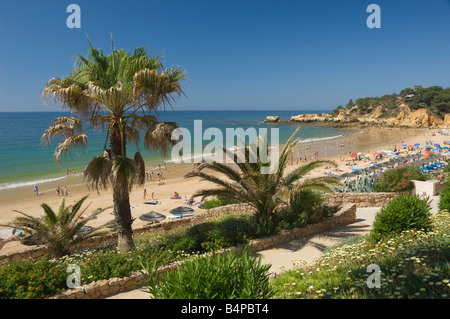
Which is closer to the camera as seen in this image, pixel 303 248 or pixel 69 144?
pixel 69 144

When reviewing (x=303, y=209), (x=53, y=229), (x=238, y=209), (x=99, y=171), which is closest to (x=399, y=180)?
(x=303, y=209)

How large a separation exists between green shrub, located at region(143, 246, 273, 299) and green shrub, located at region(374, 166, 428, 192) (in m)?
10.3

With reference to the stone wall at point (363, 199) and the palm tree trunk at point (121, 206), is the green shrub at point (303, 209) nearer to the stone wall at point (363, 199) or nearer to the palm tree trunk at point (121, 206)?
the stone wall at point (363, 199)

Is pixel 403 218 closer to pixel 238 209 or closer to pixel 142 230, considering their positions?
pixel 238 209

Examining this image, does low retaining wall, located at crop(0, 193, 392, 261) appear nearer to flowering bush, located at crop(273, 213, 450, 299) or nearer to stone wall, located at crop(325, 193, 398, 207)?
stone wall, located at crop(325, 193, 398, 207)

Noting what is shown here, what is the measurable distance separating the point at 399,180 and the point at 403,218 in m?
6.21

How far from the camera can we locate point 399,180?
458 inches

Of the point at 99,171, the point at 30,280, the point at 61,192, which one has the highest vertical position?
the point at 99,171

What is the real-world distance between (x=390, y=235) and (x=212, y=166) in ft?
15.3

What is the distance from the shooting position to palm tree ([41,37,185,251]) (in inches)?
262

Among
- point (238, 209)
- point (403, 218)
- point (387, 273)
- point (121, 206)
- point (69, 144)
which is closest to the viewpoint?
point (387, 273)

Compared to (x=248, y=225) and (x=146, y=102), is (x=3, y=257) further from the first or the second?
(x=248, y=225)

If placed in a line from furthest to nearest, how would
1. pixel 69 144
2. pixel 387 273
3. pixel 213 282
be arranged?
1. pixel 69 144
2. pixel 387 273
3. pixel 213 282

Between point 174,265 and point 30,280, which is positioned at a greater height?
point 30,280
